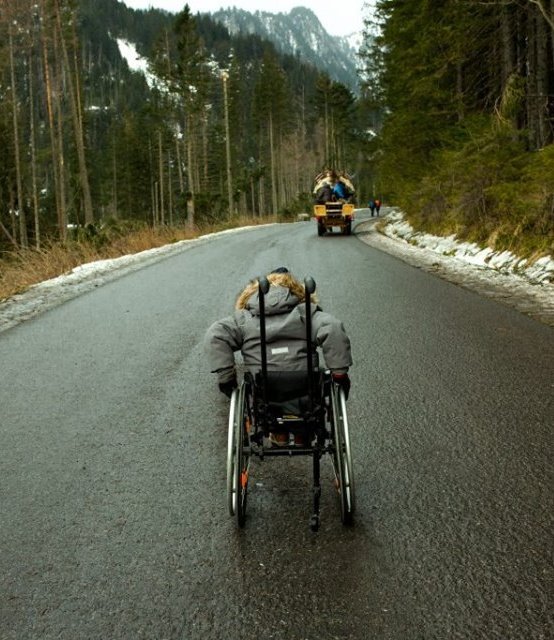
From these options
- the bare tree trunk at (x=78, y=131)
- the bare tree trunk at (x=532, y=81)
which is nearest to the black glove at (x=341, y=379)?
the bare tree trunk at (x=532, y=81)

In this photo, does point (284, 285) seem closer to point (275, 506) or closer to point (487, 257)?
point (275, 506)

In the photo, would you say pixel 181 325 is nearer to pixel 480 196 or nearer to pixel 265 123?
pixel 480 196

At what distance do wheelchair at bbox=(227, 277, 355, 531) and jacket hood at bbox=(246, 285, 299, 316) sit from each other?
272mm

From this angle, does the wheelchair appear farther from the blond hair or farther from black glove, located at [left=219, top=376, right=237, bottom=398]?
the blond hair

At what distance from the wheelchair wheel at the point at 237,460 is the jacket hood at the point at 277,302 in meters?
0.43

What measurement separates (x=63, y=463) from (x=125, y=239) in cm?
1784

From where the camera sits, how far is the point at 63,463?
3.99m

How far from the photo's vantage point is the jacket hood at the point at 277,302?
322cm

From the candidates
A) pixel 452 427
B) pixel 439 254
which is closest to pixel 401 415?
pixel 452 427

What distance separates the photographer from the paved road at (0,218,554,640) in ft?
8.14

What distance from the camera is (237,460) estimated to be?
3.07m

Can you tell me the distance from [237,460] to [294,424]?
35cm

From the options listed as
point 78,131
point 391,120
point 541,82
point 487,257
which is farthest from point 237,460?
point 78,131

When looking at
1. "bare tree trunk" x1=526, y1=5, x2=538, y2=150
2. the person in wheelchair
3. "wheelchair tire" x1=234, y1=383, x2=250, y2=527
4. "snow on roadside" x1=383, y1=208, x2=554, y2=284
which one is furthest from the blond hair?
"bare tree trunk" x1=526, y1=5, x2=538, y2=150
